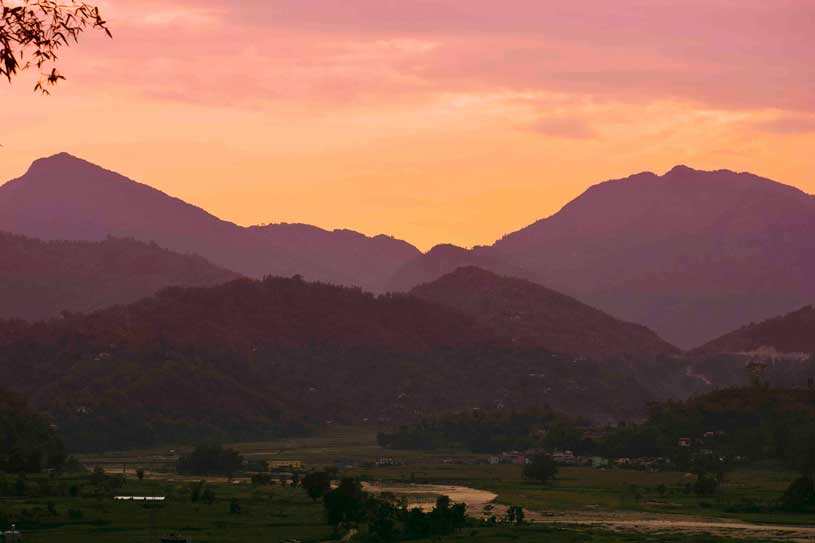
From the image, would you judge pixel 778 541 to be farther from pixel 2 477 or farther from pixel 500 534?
pixel 2 477

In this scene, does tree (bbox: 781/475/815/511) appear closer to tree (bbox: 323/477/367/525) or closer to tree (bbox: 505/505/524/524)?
tree (bbox: 505/505/524/524)

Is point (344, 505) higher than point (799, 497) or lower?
higher

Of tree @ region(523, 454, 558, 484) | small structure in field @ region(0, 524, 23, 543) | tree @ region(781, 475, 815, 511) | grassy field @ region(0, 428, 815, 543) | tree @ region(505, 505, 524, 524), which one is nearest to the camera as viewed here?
small structure in field @ region(0, 524, 23, 543)

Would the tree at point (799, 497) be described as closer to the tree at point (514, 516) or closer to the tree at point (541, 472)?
the tree at point (514, 516)

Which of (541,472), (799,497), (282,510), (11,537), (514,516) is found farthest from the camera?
(541,472)

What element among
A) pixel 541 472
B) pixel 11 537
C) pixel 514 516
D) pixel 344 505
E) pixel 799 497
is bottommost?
pixel 514 516

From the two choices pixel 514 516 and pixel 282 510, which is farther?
pixel 282 510

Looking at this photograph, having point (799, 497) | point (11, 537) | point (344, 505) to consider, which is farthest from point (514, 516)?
point (11, 537)

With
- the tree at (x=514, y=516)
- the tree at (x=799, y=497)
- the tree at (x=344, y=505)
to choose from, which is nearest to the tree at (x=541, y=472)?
the tree at (x=799, y=497)

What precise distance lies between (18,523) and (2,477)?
1420 inches

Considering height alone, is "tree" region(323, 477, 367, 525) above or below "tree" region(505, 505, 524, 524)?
above

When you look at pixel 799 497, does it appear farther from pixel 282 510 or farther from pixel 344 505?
pixel 282 510

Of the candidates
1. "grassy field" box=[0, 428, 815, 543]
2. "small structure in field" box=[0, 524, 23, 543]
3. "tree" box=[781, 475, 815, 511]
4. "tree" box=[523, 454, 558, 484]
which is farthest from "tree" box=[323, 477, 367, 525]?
"tree" box=[523, 454, 558, 484]

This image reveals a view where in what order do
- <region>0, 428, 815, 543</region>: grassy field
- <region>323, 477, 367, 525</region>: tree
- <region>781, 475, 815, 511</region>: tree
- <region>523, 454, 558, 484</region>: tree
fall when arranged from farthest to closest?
1. <region>523, 454, 558, 484</region>: tree
2. <region>781, 475, 815, 511</region>: tree
3. <region>323, 477, 367, 525</region>: tree
4. <region>0, 428, 815, 543</region>: grassy field
